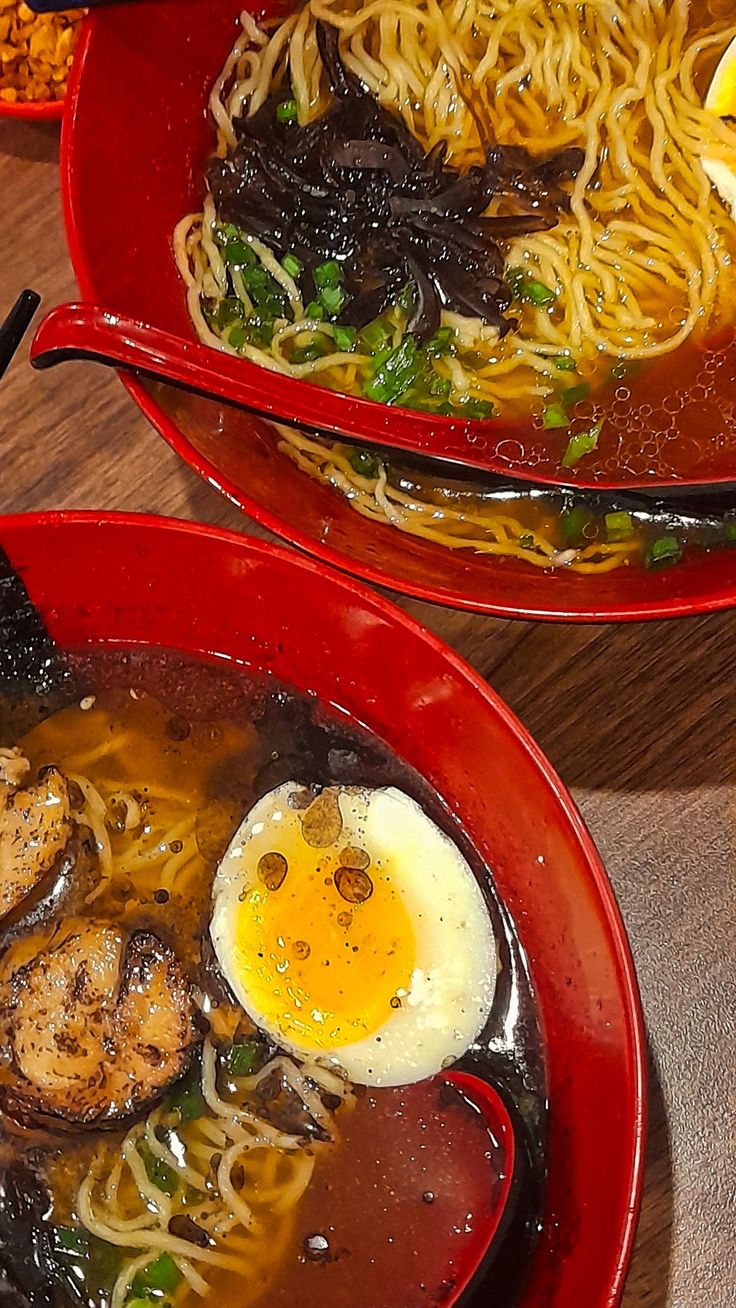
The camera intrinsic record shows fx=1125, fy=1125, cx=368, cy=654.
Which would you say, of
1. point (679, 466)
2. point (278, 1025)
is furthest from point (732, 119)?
point (278, 1025)

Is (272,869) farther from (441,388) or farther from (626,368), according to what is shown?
(626,368)

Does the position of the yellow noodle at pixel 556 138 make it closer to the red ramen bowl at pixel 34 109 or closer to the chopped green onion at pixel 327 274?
the chopped green onion at pixel 327 274

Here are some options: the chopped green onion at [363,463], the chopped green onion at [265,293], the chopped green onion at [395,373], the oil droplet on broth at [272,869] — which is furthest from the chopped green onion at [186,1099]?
the chopped green onion at [265,293]

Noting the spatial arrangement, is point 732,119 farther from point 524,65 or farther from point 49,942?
point 49,942

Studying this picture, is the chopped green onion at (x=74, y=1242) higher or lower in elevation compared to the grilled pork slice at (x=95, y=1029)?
lower

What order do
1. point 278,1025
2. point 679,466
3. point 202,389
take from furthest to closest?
Answer: point 679,466 → point 278,1025 → point 202,389

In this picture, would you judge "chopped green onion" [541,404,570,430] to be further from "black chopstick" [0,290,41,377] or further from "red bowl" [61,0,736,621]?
"black chopstick" [0,290,41,377]
